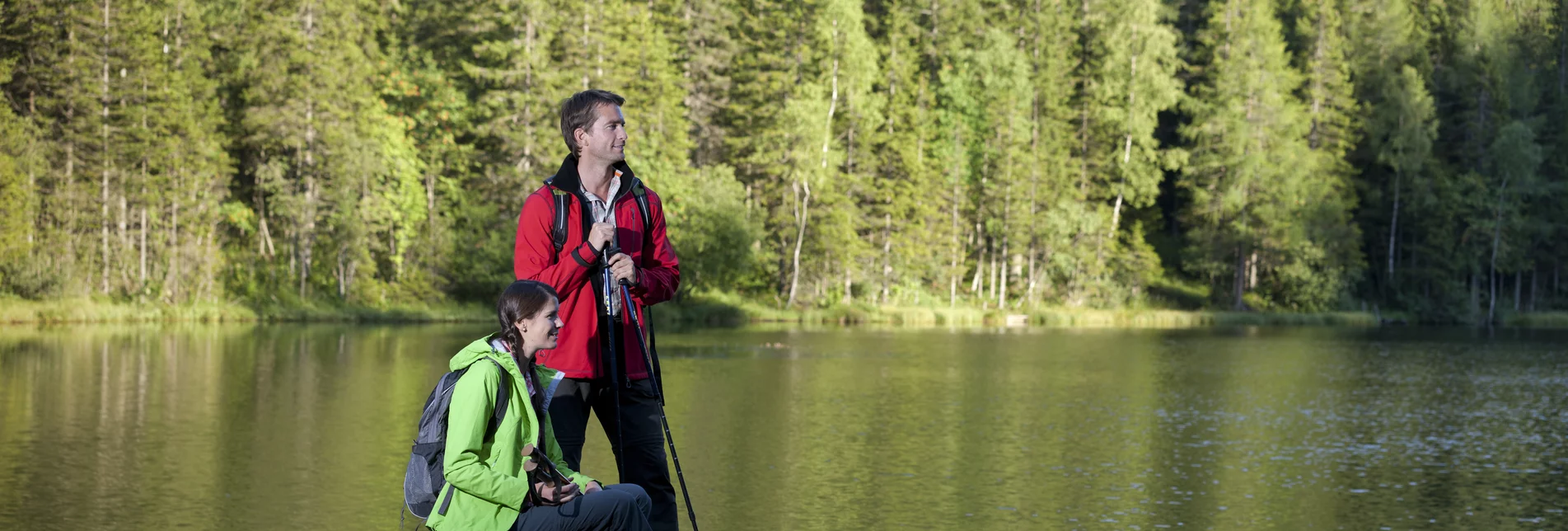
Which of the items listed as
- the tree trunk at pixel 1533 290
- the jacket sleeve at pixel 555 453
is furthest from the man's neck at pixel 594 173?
the tree trunk at pixel 1533 290

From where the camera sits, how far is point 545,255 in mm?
5902

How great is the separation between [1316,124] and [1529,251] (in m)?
10.4

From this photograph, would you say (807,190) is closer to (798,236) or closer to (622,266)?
(798,236)

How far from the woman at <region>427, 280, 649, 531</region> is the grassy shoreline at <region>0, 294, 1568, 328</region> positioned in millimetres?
Answer: 34641

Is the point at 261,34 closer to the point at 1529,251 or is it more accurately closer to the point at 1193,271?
the point at 1193,271

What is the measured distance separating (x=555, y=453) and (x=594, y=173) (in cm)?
114

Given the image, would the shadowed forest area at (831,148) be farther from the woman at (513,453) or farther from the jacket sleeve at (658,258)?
the woman at (513,453)

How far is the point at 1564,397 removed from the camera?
2383 cm

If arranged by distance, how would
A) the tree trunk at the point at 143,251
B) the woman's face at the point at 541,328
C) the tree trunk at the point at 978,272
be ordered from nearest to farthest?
the woman's face at the point at 541,328 → the tree trunk at the point at 143,251 → the tree trunk at the point at 978,272

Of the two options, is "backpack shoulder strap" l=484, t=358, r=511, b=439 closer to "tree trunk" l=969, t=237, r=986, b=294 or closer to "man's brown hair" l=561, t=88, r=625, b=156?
"man's brown hair" l=561, t=88, r=625, b=156

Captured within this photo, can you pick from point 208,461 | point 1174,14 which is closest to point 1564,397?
point 208,461

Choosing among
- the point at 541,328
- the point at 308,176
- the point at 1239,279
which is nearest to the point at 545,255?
the point at 541,328

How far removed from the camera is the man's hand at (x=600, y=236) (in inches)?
227

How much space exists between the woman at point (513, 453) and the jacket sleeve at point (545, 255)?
0.53 m
